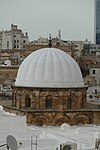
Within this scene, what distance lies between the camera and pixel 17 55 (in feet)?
265

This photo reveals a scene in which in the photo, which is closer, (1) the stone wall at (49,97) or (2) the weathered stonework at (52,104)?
(2) the weathered stonework at (52,104)

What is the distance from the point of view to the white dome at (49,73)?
94.3 ft

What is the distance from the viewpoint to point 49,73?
2897 cm

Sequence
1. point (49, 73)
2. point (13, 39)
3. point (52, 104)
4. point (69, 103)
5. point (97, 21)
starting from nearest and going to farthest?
point (52, 104)
point (69, 103)
point (49, 73)
point (13, 39)
point (97, 21)

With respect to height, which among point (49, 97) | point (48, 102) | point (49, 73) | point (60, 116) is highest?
point (49, 73)

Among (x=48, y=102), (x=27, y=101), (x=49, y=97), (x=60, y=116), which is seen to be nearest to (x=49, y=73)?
(x=49, y=97)

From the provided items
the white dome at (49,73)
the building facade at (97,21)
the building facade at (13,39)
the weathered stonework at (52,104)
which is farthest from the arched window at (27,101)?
the building facade at (97,21)

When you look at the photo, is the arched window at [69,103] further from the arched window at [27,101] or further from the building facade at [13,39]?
the building facade at [13,39]

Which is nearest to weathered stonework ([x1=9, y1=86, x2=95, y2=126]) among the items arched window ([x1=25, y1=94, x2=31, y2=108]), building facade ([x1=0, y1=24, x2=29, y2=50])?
arched window ([x1=25, y1=94, x2=31, y2=108])

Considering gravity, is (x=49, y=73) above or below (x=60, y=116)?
above

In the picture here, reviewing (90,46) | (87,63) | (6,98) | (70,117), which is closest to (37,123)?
(70,117)

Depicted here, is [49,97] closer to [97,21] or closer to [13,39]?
[13,39]

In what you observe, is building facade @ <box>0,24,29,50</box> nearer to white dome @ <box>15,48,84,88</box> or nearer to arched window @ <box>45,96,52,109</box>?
white dome @ <box>15,48,84,88</box>

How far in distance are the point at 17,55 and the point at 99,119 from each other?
52045 mm
